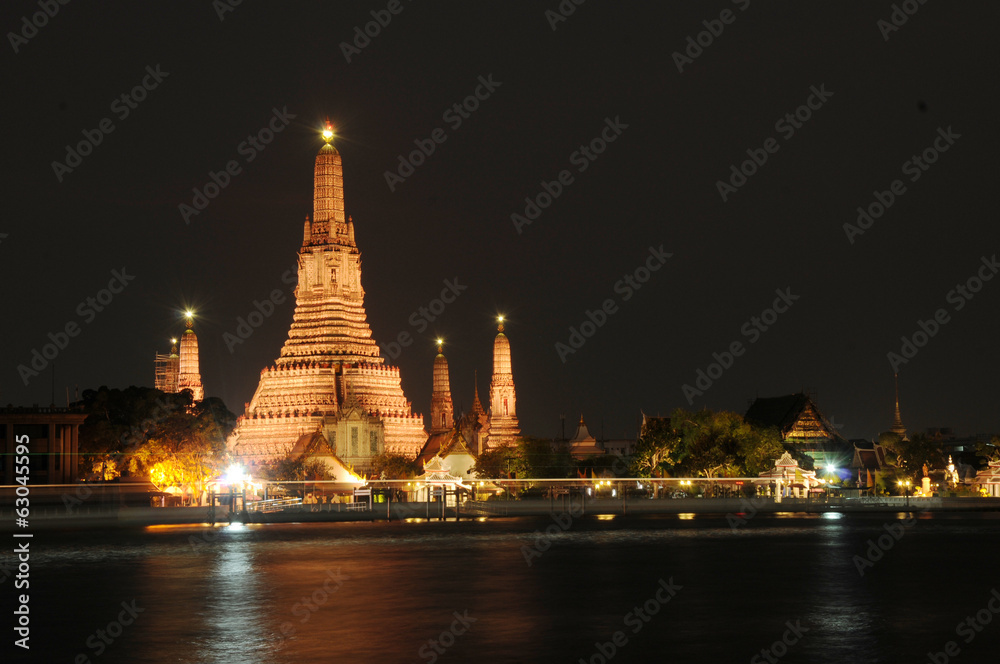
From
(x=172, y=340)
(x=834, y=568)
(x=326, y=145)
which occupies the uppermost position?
(x=326, y=145)

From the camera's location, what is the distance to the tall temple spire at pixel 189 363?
12725 cm

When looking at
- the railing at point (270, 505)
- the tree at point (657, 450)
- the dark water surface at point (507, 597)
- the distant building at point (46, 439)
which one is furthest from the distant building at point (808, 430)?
the dark water surface at point (507, 597)

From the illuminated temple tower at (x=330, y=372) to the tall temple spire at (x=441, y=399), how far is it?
39.7 feet

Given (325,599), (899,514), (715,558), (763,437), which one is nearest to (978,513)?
(899,514)

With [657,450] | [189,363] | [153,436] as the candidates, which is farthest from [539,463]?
[189,363]

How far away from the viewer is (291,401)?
354 ft

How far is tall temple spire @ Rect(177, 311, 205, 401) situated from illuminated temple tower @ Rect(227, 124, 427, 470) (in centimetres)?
1573

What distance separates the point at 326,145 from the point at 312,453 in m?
31.1

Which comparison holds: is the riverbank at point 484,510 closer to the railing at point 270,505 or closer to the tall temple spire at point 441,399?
the railing at point 270,505

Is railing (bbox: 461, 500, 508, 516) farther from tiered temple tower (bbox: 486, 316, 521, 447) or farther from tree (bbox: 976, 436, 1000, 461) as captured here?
tiered temple tower (bbox: 486, 316, 521, 447)

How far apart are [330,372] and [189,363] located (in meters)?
25.6

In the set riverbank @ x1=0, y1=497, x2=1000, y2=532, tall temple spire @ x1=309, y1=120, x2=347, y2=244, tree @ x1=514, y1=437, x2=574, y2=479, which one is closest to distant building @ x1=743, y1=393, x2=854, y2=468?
tree @ x1=514, y1=437, x2=574, y2=479

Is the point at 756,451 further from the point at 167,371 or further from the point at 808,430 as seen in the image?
the point at 167,371

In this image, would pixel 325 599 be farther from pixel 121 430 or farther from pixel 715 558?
pixel 121 430
